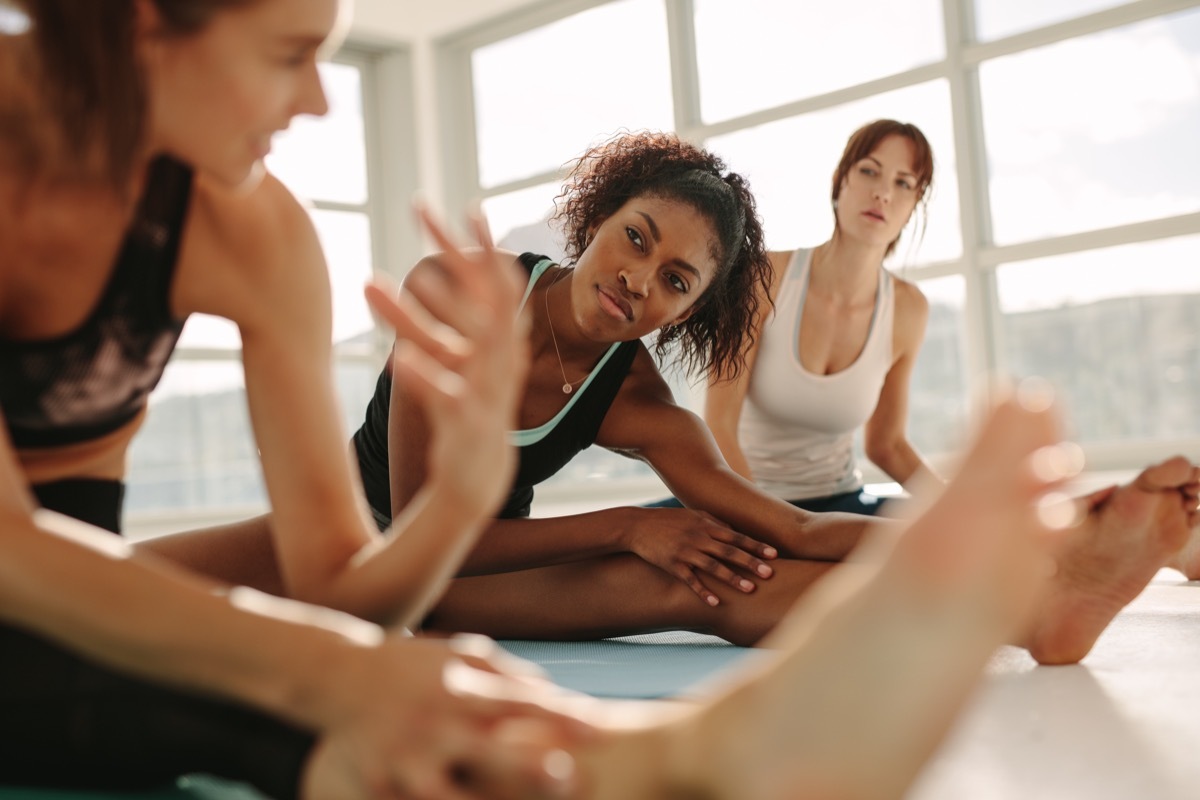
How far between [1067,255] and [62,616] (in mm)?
4297

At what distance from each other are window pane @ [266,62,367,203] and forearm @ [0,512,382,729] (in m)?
5.60

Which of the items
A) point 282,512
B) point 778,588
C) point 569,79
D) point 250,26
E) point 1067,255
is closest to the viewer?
point 250,26

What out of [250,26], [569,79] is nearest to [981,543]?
[250,26]

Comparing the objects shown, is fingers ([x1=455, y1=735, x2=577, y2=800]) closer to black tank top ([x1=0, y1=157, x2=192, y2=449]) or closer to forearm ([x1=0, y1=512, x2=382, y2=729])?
forearm ([x1=0, y1=512, x2=382, y2=729])

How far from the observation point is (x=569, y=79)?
6.16 metres

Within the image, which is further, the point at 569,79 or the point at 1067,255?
the point at 569,79

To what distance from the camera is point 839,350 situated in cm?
300

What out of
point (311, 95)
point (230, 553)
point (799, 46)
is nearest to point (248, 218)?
point (311, 95)

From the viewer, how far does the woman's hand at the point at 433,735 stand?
0.70 metres

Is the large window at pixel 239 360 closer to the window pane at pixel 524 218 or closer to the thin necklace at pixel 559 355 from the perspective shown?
the window pane at pixel 524 218

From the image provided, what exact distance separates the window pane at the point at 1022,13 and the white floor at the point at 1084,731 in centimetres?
335

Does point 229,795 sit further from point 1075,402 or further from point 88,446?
point 1075,402

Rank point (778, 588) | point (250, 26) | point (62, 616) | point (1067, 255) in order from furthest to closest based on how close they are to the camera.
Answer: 1. point (1067, 255)
2. point (778, 588)
3. point (250, 26)
4. point (62, 616)

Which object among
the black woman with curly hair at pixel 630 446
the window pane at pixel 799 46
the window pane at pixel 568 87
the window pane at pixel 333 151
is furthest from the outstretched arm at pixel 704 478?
the window pane at pixel 333 151
